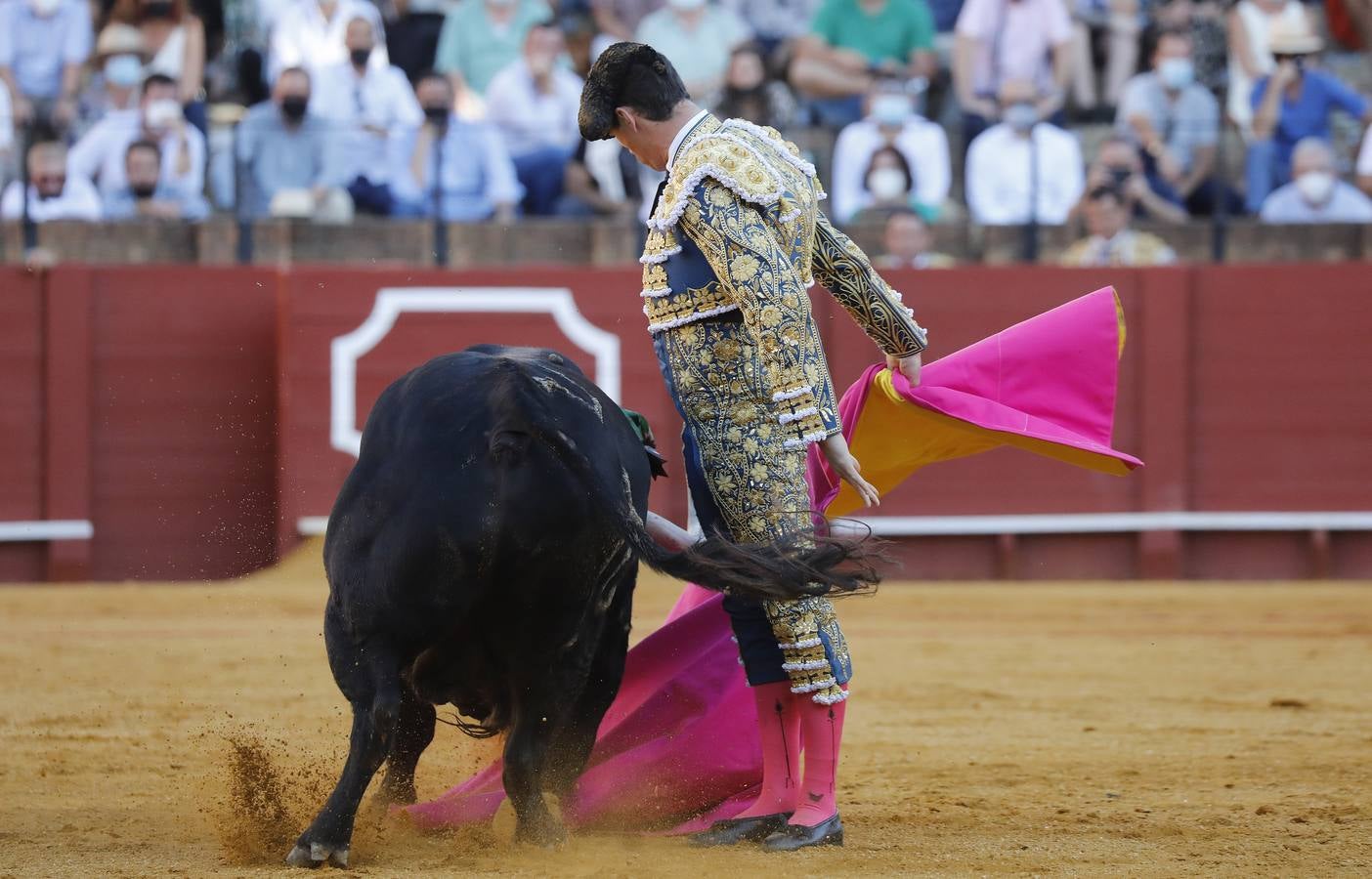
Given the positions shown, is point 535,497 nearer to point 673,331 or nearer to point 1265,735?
point 673,331

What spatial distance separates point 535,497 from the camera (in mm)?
2652

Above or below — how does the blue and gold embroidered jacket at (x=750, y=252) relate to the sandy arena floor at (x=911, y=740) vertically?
above

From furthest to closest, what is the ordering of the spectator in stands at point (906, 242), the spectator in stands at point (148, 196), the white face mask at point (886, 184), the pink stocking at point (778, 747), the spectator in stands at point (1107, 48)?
the spectator in stands at point (1107, 48), the white face mask at point (886, 184), the spectator in stands at point (906, 242), the spectator in stands at point (148, 196), the pink stocking at point (778, 747)

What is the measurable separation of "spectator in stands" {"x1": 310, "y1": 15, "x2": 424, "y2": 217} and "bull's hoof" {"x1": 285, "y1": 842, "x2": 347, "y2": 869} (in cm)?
530

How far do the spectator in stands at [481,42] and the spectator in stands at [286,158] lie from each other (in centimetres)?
96

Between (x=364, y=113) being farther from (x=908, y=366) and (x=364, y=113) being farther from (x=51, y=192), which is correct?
(x=908, y=366)

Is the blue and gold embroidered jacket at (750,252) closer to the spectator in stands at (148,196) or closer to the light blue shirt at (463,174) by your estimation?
the light blue shirt at (463,174)

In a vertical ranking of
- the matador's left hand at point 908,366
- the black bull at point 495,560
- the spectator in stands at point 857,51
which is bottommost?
the black bull at point 495,560

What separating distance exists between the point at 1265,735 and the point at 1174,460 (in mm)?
Result: 3529

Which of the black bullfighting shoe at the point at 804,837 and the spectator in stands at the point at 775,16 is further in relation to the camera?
the spectator in stands at the point at 775,16

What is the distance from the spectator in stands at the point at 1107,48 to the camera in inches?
345

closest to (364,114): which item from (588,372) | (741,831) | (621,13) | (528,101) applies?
(528,101)

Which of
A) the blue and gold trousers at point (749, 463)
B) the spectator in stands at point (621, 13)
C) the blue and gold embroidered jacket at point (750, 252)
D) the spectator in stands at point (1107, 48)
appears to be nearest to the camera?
the blue and gold embroidered jacket at point (750, 252)

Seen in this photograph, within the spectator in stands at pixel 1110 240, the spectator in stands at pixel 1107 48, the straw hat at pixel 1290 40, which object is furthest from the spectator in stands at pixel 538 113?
the straw hat at pixel 1290 40
